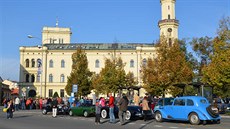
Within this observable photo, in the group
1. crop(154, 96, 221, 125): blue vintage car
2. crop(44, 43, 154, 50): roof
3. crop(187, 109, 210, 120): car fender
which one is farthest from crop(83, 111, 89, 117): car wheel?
crop(44, 43, 154, 50): roof

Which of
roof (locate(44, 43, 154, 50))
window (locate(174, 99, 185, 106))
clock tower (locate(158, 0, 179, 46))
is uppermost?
clock tower (locate(158, 0, 179, 46))

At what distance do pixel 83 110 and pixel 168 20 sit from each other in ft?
213

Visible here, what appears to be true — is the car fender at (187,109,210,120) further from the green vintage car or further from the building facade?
the building facade

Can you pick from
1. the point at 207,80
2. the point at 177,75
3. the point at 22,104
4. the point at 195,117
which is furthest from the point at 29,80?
the point at 195,117

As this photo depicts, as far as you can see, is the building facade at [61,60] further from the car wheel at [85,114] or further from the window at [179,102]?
the window at [179,102]

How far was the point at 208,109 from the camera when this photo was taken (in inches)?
766

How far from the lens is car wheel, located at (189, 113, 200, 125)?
1955 cm

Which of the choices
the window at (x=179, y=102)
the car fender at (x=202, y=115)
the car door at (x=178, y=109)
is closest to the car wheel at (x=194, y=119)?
the car fender at (x=202, y=115)

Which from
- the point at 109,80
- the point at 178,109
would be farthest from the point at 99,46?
the point at 178,109

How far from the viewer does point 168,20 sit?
87.6 metres

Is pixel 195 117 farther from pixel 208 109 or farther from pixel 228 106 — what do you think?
pixel 228 106

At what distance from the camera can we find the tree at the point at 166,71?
4206 centimetres

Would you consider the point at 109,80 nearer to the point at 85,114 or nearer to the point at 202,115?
the point at 85,114

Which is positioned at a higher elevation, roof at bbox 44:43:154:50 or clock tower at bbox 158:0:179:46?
clock tower at bbox 158:0:179:46
